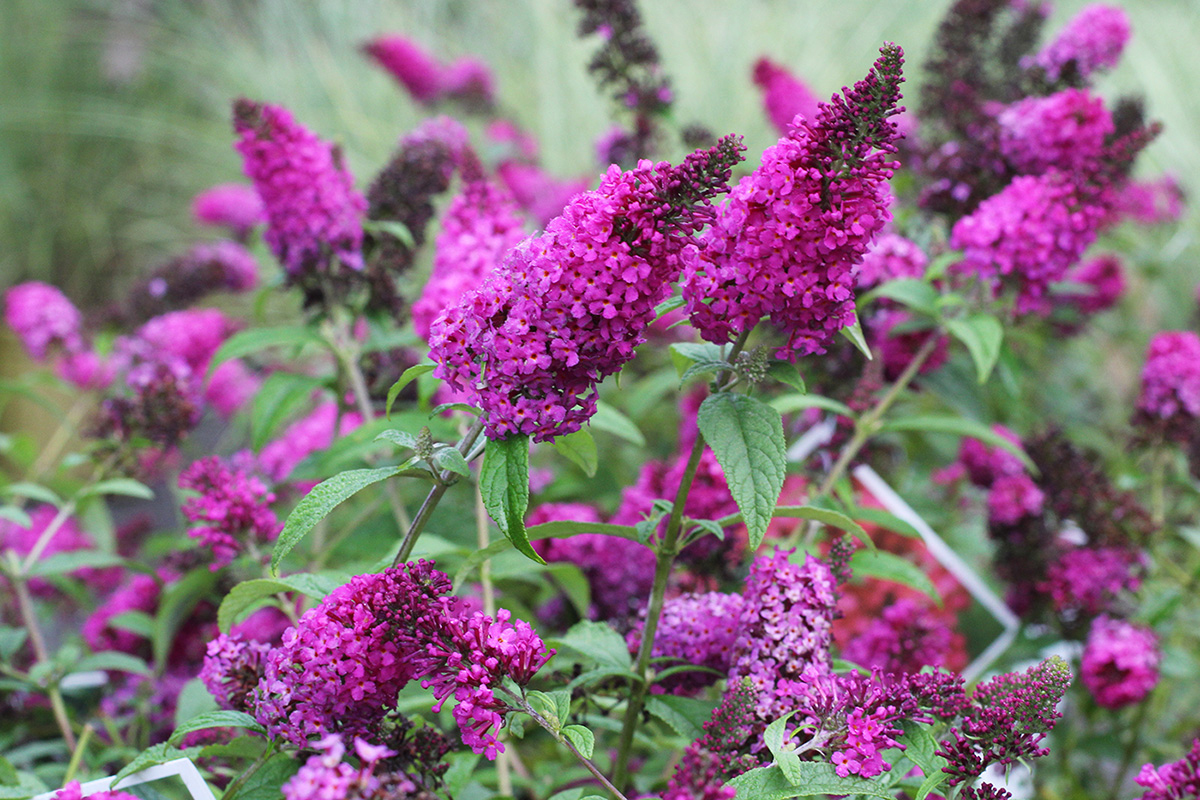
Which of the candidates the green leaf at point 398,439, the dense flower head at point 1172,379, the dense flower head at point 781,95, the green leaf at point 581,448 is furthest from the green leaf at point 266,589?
the dense flower head at point 781,95

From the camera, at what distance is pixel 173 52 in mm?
5648

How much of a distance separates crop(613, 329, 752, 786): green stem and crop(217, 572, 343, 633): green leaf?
0.33 meters

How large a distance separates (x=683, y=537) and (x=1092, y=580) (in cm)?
93

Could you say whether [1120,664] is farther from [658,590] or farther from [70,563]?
[70,563]

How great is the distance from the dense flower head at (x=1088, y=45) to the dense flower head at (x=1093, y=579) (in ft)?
3.05

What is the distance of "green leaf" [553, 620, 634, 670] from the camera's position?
38.4 inches

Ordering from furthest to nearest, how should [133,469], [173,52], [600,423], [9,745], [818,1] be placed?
[173,52] → [818,1] → [133,469] → [9,745] → [600,423]

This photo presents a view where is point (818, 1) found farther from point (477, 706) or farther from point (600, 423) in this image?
point (477, 706)

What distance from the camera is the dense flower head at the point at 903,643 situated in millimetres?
1213

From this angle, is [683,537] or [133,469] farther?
[133,469]

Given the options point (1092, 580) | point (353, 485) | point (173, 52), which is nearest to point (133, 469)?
point (353, 485)

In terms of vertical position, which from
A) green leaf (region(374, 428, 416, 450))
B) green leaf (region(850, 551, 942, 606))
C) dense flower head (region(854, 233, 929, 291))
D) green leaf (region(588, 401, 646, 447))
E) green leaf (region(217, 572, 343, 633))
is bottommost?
green leaf (region(217, 572, 343, 633))

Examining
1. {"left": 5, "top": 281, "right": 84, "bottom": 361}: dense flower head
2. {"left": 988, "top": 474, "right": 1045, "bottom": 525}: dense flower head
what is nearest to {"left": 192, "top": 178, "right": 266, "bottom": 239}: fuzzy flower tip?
{"left": 5, "top": 281, "right": 84, "bottom": 361}: dense flower head

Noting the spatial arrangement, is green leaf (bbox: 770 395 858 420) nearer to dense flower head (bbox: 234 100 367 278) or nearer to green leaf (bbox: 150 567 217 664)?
dense flower head (bbox: 234 100 367 278)
